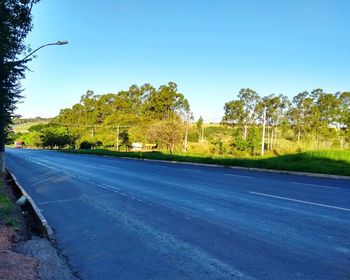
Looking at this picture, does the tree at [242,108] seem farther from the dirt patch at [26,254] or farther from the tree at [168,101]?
the dirt patch at [26,254]

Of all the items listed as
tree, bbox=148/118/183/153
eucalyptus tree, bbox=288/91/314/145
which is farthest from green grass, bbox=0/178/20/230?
eucalyptus tree, bbox=288/91/314/145

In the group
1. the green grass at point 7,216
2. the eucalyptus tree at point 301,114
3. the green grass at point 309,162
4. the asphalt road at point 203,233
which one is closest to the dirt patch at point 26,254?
the green grass at point 7,216

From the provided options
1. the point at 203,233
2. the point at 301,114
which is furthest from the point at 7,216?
the point at 301,114

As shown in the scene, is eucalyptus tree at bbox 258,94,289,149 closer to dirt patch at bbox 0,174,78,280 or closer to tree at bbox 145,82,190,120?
tree at bbox 145,82,190,120

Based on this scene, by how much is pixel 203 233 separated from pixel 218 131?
75.9 meters

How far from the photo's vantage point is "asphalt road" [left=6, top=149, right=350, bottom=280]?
17.1 feet

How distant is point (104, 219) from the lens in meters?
8.68

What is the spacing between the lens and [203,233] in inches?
278

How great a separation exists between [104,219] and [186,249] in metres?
3.11

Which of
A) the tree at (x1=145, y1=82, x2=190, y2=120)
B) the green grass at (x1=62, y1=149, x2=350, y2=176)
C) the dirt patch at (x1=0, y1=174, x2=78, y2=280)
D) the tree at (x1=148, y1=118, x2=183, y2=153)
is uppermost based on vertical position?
the tree at (x1=145, y1=82, x2=190, y2=120)

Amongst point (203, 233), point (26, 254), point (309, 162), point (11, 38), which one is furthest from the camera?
point (309, 162)

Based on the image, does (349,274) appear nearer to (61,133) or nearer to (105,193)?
(105,193)

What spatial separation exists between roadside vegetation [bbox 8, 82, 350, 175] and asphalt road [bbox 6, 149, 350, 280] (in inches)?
451

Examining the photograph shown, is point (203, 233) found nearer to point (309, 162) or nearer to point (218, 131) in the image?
point (309, 162)
